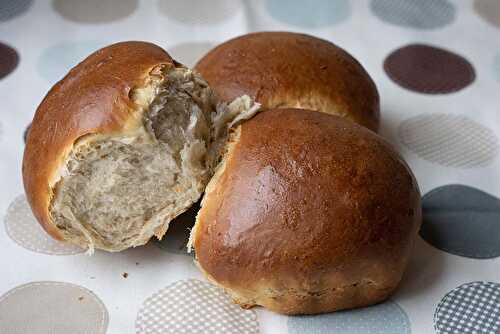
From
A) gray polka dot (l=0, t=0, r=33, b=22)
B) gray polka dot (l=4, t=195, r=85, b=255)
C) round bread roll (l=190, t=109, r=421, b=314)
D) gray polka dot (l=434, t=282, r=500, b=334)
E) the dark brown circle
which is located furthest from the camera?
gray polka dot (l=0, t=0, r=33, b=22)

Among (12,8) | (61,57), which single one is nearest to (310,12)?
(61,57)

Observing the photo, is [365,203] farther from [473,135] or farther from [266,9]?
[266,9]

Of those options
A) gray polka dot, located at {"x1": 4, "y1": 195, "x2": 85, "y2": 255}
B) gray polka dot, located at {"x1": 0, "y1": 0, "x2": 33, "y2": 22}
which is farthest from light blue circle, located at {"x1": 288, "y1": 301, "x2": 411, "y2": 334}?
gray polka dot, located at {"x1": 0, "y1": 0, "x2": 33, "y2": 22}

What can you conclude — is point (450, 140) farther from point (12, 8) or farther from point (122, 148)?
point (12, 8)

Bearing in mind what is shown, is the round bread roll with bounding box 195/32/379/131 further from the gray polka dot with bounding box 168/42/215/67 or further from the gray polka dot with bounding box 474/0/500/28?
the gray polka dot with bounding box 474/0/500/28

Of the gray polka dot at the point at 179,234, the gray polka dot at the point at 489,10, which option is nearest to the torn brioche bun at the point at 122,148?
the gray polka dot at the point at 179,234

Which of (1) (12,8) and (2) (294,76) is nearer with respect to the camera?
(2) (294,76)
